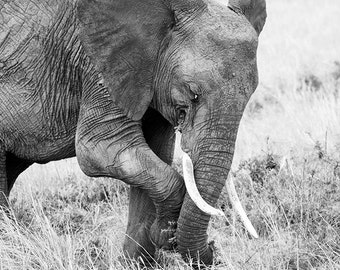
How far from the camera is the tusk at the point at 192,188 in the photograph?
4988mm

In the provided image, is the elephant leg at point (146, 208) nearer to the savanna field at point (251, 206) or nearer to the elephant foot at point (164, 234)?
the savanna field at point (251, 206)

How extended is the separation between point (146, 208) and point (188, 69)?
1.43 meters

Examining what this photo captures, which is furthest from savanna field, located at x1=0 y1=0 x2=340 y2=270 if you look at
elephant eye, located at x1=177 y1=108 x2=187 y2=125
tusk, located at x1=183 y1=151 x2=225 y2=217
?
elephant eye, located at x1=177 y1=108 x2=187 y2=125

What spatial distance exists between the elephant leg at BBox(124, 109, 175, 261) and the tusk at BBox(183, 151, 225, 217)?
1028 millimetres

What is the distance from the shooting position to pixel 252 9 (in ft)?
18.5

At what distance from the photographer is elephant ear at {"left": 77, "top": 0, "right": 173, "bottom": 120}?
5219 mm

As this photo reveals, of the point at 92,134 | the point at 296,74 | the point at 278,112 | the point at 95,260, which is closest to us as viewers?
the point at 92,134

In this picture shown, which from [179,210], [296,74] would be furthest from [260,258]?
[296,74]

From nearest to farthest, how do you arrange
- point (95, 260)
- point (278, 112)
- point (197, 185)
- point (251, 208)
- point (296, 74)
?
point (197, 185)
point (95, 260)
point (251, 208)
point (278, 112)
point (296, 74)

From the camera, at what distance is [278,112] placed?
1053cm

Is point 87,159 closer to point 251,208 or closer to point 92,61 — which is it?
point 92,61

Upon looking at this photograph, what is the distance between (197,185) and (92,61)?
38.0 inches

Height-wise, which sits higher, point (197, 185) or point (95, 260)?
point (197, 185)

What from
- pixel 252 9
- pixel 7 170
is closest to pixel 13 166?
pixel 7 170
